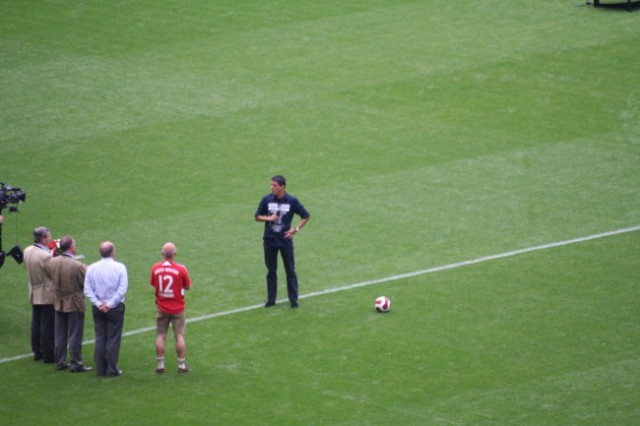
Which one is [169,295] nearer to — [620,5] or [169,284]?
[169,284]

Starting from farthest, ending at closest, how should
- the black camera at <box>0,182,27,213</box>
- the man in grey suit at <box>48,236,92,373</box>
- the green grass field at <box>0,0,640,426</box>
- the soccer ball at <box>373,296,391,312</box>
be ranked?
the black camera at <box>0,182,27,213</box> → the soccer ball at <box>373,296,391,312</box> → the man in grey suit at <box>48,236,92,373</box> → the green grass field at <box>0,0,640,426</box>

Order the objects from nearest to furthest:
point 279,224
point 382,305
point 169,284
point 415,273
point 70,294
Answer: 1. point 169,284
2. point 70,294
3. point 382,305
4. point 279,224
5. point 415,273

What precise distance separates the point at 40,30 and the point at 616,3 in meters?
18.1

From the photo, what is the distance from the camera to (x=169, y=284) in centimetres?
1528

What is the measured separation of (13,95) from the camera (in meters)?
29.8

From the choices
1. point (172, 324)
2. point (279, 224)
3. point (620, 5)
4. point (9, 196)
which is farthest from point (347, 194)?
point (620, 5)

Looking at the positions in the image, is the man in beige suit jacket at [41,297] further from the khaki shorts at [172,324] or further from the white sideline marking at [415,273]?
the khaki shorts at [172,324]

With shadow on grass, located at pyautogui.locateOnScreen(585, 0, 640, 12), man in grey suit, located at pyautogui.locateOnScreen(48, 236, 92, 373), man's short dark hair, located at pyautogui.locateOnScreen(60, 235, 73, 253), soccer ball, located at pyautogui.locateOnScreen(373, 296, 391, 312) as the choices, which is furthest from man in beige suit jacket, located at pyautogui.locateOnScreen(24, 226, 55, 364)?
shadow on grass, located at pyautogui.locateOnScreen(585, 0, 640, 12)

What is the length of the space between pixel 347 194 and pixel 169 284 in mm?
8766

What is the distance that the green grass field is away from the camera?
15.0m

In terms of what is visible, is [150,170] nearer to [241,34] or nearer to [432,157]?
[432,157]

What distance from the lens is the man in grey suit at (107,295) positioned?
50.3ft

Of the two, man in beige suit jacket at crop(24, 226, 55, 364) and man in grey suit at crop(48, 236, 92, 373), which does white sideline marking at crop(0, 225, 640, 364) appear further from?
man in grey suit at crop(48, 236, 92, 373)

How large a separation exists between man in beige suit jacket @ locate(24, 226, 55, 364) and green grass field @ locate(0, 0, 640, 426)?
0.32 metres
